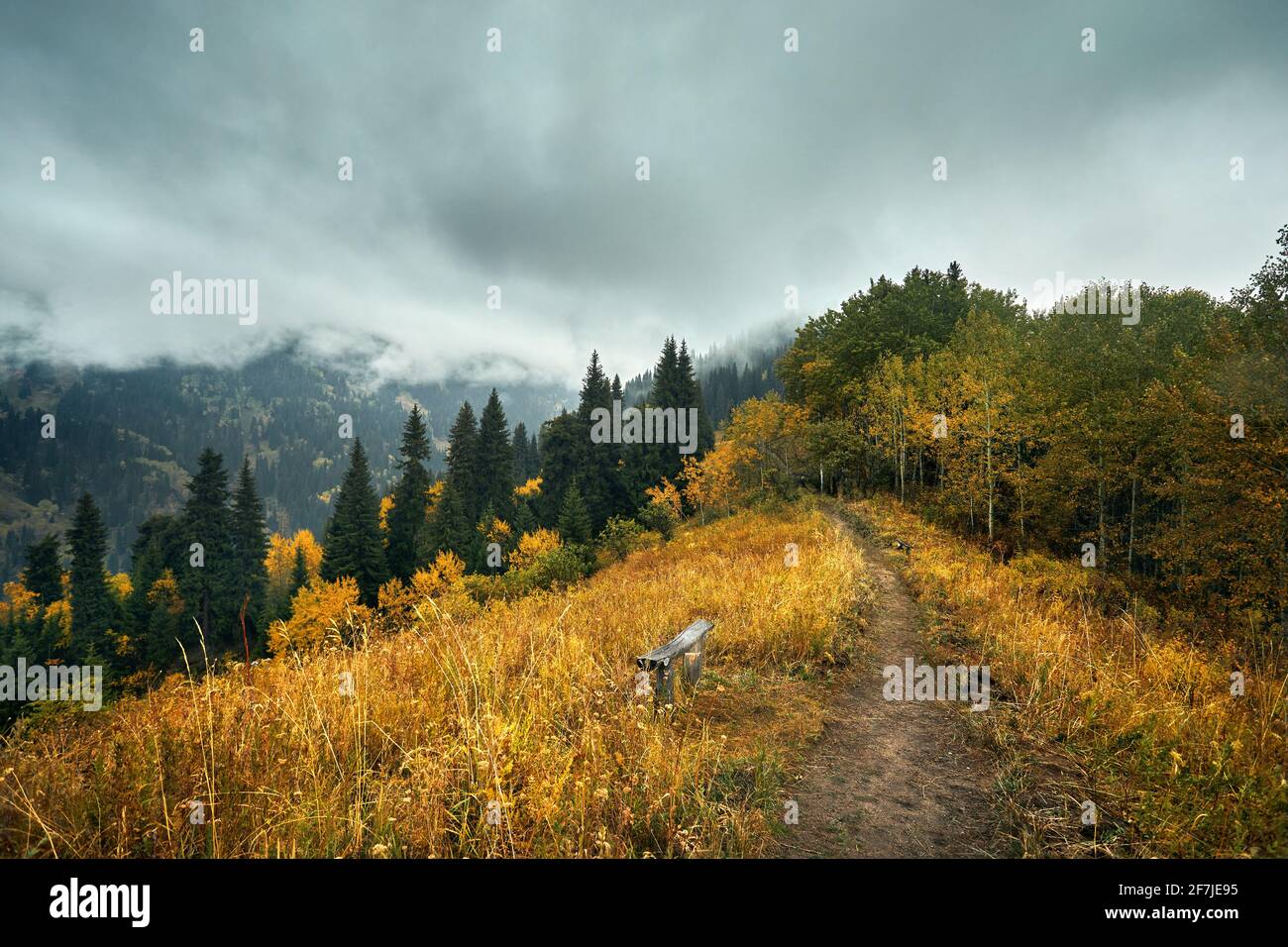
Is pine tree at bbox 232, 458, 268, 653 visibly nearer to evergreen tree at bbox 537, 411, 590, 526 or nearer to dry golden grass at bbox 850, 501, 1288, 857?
evergreen tree at bbox 537, 411, 590, 526

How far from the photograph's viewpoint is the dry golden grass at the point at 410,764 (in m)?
2.70

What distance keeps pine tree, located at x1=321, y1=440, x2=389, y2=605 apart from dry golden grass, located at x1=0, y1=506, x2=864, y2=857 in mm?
44647

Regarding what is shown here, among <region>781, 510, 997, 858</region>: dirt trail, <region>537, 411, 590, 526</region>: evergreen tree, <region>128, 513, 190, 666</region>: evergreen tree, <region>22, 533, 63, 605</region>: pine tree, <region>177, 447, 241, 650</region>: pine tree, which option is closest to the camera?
<region>781, 510, 997, 858</region>: dirt trail

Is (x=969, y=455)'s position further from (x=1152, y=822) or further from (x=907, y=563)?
(x=1152, y=822)

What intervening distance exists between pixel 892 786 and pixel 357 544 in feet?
163

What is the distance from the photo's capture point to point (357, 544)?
147 feet

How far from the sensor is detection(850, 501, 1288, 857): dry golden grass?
10.7 feet

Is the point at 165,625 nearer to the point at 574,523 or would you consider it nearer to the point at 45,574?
the point at 45,574

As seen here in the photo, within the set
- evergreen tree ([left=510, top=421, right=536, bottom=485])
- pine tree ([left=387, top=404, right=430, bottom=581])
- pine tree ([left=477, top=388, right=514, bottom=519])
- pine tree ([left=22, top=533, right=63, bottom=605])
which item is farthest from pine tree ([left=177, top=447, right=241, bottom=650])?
evergreen tree ([left=510, top=421, right=536, bottom=485])

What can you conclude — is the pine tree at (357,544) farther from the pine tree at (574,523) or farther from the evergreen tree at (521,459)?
the evergreen tree at (521,459)

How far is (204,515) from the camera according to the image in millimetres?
53812

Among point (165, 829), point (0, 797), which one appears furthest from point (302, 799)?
point (0, 797)

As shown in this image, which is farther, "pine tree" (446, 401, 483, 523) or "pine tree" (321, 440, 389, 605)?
"pine tree" (446, 401, 483, 523)

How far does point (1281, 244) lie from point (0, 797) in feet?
95.4
